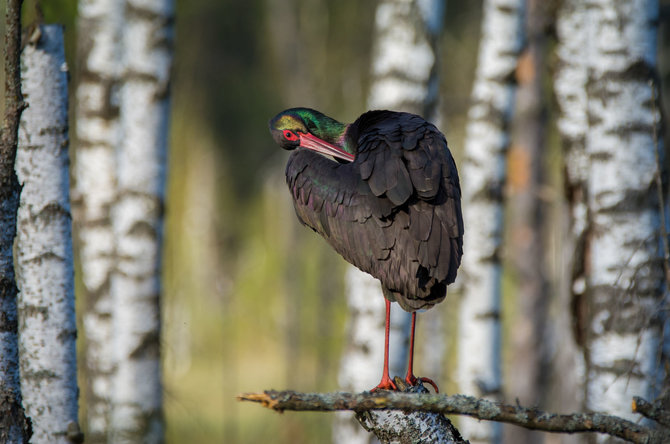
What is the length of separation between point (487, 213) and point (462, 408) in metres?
3.90

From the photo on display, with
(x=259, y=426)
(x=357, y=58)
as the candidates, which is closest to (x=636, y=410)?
(x=259, y=426)

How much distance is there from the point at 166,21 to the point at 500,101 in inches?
110

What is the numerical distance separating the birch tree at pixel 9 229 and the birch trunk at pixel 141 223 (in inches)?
85.0

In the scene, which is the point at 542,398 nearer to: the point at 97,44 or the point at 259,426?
the point at 259,426

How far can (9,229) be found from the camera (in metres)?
2.32

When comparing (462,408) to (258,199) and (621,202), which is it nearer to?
(621,202)

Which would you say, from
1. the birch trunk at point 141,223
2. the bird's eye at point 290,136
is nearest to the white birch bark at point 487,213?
the bird's eye at point 290,136

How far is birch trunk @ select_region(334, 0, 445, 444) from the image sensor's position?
4922mm

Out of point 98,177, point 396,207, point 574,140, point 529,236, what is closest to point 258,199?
point 529,236

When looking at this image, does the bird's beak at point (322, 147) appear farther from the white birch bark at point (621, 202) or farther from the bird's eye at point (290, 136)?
the white birch bark at point (621, 202)

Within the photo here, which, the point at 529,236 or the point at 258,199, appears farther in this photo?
the point at 258,199

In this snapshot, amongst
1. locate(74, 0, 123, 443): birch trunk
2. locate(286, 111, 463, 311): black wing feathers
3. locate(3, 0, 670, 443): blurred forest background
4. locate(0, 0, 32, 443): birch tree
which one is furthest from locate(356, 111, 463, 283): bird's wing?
locate(3, 0, 670, 443): blurred forest background

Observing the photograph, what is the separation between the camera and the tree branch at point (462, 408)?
6.84ft

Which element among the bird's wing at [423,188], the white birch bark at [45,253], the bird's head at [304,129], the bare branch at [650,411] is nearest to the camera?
the bare branch at [650,411]
